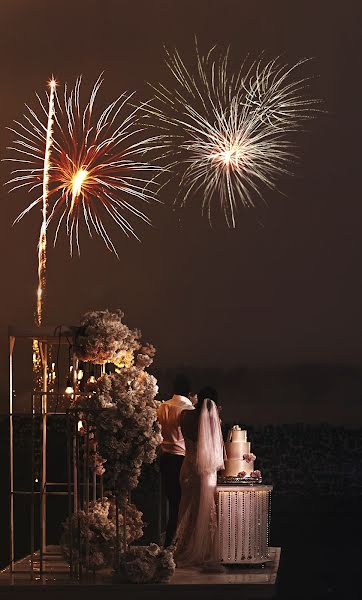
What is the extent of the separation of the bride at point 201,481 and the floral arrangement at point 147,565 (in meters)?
1.04

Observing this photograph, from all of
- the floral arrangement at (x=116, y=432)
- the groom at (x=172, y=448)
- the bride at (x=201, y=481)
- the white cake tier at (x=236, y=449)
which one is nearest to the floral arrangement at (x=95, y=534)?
the floral arrangement at (x=116, y=432)

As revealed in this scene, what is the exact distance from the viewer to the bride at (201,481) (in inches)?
463

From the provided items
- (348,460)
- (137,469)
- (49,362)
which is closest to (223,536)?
(137,469)

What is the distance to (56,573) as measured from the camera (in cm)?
1126

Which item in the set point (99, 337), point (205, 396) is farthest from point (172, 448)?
point (99, 337)

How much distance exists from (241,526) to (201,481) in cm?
48

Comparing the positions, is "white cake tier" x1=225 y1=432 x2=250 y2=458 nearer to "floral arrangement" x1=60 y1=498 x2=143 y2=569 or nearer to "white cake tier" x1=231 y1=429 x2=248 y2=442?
"white cake tier" x1=231 y1=429 x2=248 y2=442

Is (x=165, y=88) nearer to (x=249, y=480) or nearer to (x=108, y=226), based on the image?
(x=108, y=226)

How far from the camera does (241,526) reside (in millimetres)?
11750

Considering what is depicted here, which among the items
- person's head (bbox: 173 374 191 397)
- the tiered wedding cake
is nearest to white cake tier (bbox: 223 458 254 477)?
the tiered wedding cake

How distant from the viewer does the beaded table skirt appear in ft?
38.4

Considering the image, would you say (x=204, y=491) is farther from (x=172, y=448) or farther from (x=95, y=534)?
(x=95, y=534)

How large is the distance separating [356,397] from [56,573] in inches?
672

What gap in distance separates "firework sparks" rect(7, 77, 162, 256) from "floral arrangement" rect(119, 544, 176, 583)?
5.53 metres
